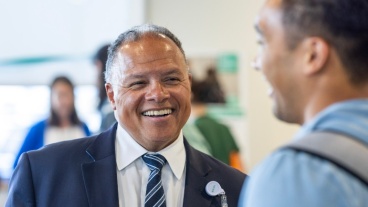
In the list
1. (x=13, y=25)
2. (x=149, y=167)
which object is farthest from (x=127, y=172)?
(x=13, y=25)

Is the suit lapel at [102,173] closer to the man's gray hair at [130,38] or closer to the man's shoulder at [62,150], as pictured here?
the man's shoulder at [62,150]

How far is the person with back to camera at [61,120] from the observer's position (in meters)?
3.98

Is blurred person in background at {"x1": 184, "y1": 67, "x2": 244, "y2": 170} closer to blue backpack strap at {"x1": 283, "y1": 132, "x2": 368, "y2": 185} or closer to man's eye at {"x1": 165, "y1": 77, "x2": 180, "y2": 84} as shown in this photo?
man's eye at {"x1": 165, "y1": 77, "x2": 180, "y2": 84}

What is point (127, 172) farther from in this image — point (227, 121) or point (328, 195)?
point (227, 121)

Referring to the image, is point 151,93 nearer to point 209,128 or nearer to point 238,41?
point 209,128

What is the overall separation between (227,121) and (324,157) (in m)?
4.82

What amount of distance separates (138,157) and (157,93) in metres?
0.19

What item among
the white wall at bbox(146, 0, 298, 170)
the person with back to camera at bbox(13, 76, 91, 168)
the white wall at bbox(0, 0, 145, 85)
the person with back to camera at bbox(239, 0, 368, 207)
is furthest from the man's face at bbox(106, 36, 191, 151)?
the white wall at bbox(146, 0, 298, 170)

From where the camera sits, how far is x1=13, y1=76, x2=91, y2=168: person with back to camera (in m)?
3.98

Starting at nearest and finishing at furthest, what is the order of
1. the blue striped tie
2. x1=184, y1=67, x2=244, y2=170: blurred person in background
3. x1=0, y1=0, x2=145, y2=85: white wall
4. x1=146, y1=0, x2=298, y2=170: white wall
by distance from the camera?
the blue striped tie < x1=184, y1=67, x2=244, y2=170: blurred person in background < x1=0, y1=0, x2=145, y2=85: white wall < x1=146, y1=0, x2=298, y2=170: white wall

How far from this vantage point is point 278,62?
3.41 ft

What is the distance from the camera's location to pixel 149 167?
1753 millimetres

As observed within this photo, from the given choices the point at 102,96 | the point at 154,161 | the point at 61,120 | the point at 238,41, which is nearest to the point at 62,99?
the point at 61,120

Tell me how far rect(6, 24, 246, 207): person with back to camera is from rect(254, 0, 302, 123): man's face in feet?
2.25
